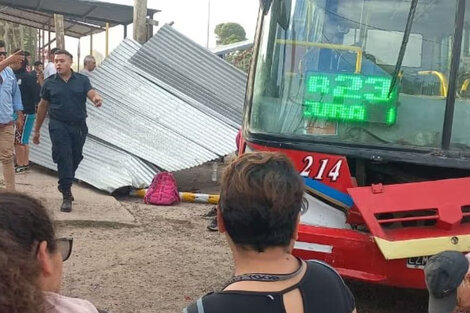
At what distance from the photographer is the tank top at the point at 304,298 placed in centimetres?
163

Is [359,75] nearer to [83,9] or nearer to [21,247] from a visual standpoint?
[21,247]

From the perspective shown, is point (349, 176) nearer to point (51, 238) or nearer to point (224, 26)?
point (51, 238)

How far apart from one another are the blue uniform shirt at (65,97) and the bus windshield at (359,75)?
9.98 ft

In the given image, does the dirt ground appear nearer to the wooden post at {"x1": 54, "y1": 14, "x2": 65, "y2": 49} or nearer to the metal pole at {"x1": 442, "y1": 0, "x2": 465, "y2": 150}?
the metal pole at {"x1": 442, "y1": 0, "x2": 465, "y2": 150}

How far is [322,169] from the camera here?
427 cm

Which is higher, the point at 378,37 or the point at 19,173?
the point at 378,37

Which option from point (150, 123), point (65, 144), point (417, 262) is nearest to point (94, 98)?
point (65, 144)

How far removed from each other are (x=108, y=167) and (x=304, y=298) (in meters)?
7.27

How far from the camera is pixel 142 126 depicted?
9242 millimetres

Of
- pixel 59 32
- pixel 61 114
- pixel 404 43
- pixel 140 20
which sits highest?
pixel 140 20

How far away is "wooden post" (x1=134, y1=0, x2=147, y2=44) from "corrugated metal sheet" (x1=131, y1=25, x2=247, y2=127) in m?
0.82

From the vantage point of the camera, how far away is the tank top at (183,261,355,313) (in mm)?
1633

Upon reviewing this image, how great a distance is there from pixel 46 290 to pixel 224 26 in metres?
58.7

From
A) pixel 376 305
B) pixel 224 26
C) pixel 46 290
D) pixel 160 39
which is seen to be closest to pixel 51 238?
pixel 46 290
